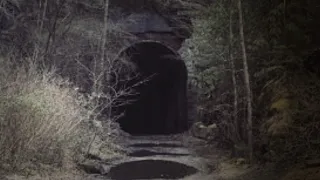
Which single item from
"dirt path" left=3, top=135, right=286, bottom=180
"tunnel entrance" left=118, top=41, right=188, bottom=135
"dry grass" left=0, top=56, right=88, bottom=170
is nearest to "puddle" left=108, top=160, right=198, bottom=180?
"dirt path" left=3, top=135, right=286, bottom=180

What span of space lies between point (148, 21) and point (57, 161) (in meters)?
12.8

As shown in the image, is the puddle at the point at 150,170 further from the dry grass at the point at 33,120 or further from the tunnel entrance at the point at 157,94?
the tunnel entrance at the point at 157,94

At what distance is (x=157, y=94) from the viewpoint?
33.7 m

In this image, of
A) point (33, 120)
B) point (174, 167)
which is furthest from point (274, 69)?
point (33, 120)

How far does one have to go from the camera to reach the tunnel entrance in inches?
1096

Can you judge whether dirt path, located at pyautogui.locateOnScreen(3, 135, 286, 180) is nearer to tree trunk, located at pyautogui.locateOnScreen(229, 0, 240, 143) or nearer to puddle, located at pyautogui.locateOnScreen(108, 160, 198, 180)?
puddle, located at pyautogui.locateOnScreen(108, 160, 198, 180)

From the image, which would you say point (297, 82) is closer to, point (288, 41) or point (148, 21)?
point (288, 41)

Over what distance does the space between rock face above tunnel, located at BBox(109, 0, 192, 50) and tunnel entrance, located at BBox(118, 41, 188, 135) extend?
3.36m

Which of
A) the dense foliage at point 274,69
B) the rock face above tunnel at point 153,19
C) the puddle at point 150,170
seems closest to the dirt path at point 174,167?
the puddle at point 150,170

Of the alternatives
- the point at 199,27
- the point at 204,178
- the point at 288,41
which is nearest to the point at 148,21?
the point at 199,27

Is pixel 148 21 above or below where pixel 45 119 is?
above

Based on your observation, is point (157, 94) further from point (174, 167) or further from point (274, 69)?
point (274, 69)

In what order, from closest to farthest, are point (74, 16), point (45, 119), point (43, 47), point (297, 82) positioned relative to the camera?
point (45, 119) < point (297, 82) < point (43, 47) < point (74, 16)

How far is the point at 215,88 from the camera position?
55.8ft
